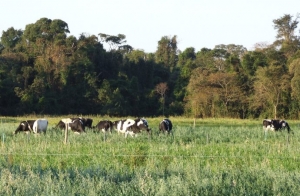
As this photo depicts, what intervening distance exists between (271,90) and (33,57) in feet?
74.6

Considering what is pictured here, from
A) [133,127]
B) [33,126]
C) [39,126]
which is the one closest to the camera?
[133,127]

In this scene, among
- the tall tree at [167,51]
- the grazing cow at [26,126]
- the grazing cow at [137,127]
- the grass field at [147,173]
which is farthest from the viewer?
the tall tree at [167,51]

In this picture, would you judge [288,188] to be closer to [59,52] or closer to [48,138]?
[48,138]

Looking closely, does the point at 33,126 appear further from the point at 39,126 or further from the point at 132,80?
the point at 132,80

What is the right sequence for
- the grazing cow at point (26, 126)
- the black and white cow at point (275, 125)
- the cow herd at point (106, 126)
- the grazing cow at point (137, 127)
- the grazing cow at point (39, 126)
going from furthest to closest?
1. the black and white cow at point (275, 125)
2. the grazing cow at point (26, 126)
3. the grazing cow at point (39, 126)
4. the cow herd at point (106, 126)
5. the grazing cow at point (137, 127)

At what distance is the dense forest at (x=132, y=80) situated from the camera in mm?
43812

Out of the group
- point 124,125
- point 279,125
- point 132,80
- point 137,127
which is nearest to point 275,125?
point 279,125

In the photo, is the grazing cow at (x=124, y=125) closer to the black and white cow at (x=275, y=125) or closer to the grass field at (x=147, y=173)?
the grass field at (x=147, y=173)

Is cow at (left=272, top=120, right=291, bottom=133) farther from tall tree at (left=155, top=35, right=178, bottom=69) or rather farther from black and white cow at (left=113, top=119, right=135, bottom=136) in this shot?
tall tree at (left=155, top=35, right=178, bottom=69)

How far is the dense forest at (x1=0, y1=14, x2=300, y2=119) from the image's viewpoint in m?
43.8

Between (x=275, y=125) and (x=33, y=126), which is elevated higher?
(x=275, y=125)

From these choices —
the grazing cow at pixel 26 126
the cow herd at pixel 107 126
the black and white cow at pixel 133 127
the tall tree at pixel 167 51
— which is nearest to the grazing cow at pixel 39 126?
the cow herd at pixel 107 126

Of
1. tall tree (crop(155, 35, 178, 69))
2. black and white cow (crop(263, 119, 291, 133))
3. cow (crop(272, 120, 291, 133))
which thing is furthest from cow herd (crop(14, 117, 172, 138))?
tall tree (crop(155, 35, 178, 69))

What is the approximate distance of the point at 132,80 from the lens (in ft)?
168
